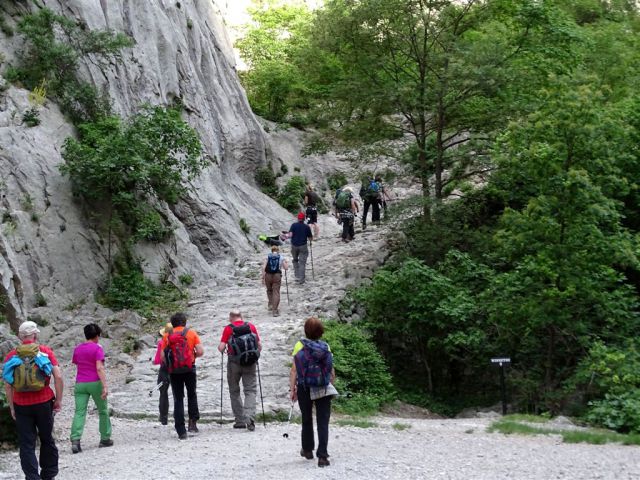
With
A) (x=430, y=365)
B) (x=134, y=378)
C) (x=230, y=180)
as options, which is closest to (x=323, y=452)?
(x=134, y=378)

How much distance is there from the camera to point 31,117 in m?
18.3

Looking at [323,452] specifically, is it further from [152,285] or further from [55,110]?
[55,110]

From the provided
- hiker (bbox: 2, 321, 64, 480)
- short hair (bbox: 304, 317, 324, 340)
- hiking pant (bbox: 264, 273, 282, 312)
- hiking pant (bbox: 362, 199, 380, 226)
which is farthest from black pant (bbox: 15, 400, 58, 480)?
hiking pant (bbox: 362, 199, 380, 226)

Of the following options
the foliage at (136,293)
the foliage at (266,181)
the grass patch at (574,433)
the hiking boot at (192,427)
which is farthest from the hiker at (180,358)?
the foliage at (266,181)

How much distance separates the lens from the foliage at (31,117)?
1823 cm

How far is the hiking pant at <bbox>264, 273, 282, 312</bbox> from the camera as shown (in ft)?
53.2

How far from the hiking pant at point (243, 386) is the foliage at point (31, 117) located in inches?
428

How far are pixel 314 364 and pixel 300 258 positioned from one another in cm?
1094

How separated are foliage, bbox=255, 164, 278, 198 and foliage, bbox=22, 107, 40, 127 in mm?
13194

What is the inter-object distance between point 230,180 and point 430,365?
41.3 ft

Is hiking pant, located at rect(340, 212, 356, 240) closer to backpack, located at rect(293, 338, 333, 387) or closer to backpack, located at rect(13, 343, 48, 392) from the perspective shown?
backpack, located at rect(293, 338, 333, 387)

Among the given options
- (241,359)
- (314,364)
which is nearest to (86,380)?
(241,359)

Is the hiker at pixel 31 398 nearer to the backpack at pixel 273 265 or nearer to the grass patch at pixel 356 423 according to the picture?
the grass patch at pixel 356 423

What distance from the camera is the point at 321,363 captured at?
26.4 feet
